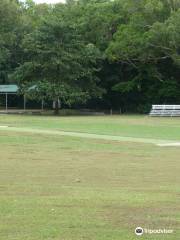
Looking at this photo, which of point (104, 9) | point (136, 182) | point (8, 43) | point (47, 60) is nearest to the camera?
point (136, 182)

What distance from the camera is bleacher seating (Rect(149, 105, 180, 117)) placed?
52.3m

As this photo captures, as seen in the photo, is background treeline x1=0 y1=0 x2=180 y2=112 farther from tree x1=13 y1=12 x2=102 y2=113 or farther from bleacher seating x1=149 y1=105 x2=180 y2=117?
bleacher seating x1=149 y1=105 x2=180 y2=117

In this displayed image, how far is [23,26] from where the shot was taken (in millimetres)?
68312

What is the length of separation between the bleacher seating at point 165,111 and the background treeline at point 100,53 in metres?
4.40

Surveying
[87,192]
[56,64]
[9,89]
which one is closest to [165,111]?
[56,64]

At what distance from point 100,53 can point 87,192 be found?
48.3m

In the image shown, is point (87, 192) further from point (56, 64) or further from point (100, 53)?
point (100, 53)

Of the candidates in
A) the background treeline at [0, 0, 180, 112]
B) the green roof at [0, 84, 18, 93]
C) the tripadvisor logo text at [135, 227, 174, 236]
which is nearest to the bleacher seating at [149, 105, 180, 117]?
the background treeline at [0, 0, 180, 112]

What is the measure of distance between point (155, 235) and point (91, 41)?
56.9 meters

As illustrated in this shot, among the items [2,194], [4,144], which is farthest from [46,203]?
[4,144]

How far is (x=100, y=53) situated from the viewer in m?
58.0

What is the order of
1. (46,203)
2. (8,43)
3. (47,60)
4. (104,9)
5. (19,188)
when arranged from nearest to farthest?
(46,203) → (19,188) → (47,60) → (104,9) → (8,43)

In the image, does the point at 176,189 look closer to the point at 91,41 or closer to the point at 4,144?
the point at 4,144

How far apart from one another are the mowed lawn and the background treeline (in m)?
33.1
